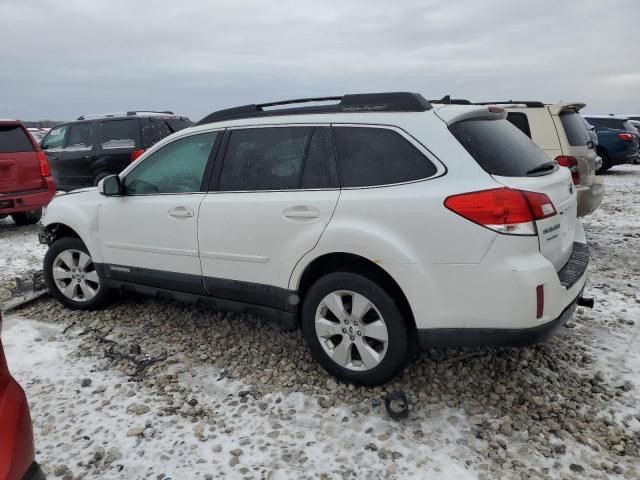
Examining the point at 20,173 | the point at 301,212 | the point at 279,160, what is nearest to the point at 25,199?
the point at 20,173

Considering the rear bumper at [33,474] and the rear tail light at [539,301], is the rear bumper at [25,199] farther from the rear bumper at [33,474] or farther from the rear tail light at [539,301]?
the rear tail light at [539,301]

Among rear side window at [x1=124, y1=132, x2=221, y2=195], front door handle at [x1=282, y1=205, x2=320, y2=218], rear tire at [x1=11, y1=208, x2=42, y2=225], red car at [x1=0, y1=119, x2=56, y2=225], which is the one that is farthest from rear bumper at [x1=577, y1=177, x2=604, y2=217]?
rear tire at [x1=11, y1=208, x2=42, y2=225]

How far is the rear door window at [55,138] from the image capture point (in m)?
10.8

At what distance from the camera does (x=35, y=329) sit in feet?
13.9

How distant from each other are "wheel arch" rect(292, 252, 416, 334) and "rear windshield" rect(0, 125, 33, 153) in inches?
267

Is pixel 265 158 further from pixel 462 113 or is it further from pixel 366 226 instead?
pixel 462 113

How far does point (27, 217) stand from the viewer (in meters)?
9.17

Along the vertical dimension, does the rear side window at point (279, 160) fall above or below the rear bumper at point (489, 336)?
above

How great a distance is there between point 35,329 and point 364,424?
118 inches

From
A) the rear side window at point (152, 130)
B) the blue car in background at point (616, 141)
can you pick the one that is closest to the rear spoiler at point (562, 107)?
the rear side window at point (152, 130)

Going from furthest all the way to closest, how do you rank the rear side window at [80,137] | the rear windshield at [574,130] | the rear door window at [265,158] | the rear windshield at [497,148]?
the rear side window at [80,137] → the rear windshield at [574,130] → the rear door window at [265,158] → the rear windshield at [497,148]

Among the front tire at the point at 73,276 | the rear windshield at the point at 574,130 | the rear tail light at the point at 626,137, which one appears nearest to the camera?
the front tire at the point at 73,276

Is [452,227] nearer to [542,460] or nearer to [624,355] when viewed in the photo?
[542,460]

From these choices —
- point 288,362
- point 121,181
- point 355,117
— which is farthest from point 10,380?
point 121,181
